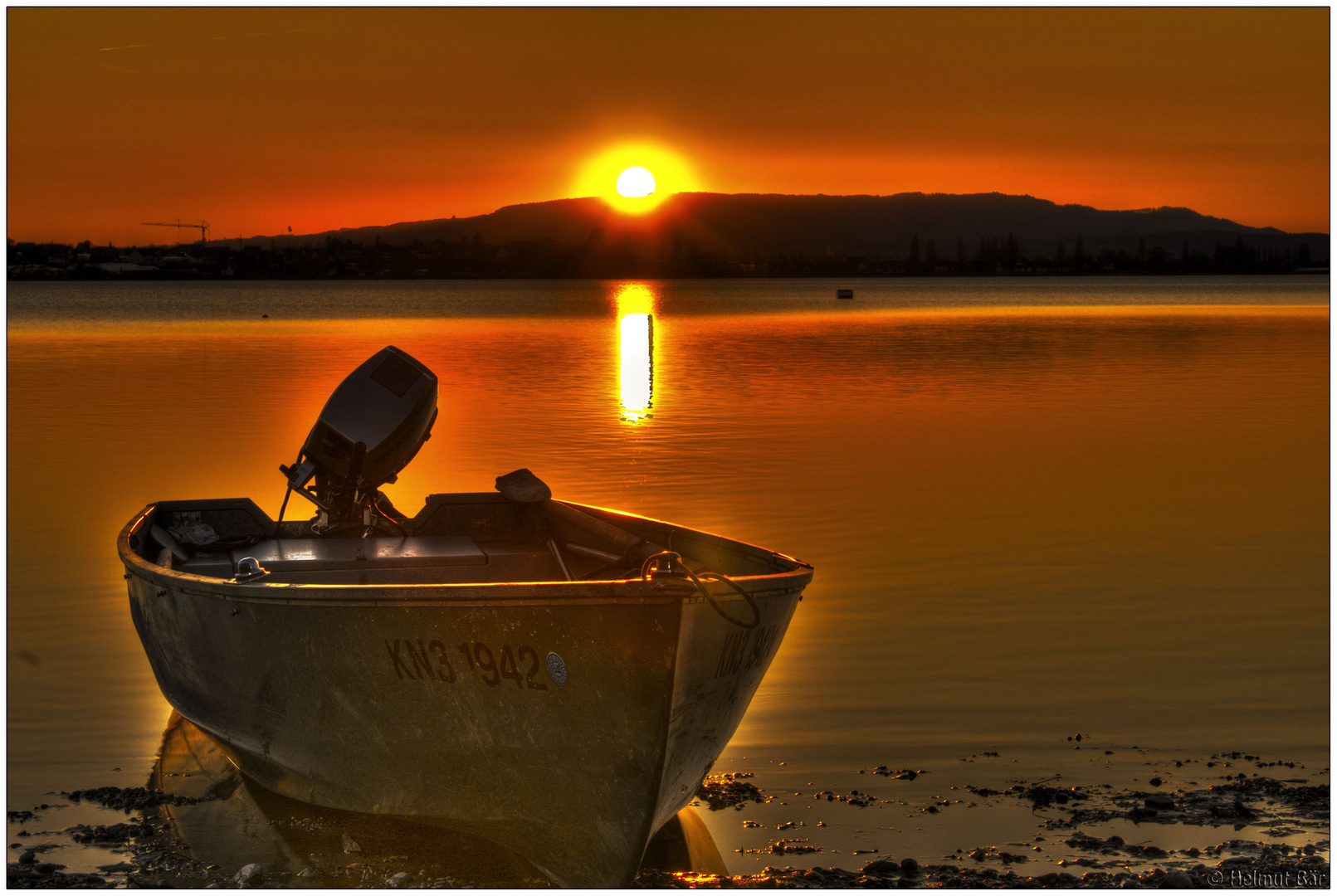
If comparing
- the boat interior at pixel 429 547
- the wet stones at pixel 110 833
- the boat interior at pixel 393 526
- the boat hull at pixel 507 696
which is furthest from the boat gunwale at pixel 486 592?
the wet stones at pixel 110 833

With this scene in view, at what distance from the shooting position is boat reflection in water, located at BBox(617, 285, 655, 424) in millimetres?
31500

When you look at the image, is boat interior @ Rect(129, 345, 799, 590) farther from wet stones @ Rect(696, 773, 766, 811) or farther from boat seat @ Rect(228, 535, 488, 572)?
wet stones @ Rect(696, 773, 766, 811)

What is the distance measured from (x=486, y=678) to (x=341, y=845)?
162 centimetres

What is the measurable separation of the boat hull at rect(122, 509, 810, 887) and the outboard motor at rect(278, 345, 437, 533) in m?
2.23

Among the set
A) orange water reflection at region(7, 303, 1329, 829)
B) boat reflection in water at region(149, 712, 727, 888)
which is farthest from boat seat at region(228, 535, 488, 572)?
orange water reflection at region(7, 303, 1329, 829)

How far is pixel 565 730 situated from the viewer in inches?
274

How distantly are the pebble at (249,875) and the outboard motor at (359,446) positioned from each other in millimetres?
3324

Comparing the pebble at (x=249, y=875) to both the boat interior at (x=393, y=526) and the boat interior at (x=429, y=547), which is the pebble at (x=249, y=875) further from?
the boat interior at (x=393, y=526)

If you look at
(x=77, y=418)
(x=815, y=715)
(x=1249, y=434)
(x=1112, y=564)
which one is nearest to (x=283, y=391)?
(x=77, y=418)

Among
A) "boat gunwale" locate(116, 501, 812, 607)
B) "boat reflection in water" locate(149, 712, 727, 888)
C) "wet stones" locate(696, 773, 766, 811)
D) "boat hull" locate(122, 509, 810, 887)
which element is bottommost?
"boat reflection in water" locate(149, 712, 727, 888)

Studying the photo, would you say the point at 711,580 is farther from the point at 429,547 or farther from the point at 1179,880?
the point at 429,547

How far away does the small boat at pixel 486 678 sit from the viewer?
21.9ft

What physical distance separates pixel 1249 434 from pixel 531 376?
22.2m

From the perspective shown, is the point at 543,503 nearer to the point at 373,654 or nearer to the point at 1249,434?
the point at 373,654
